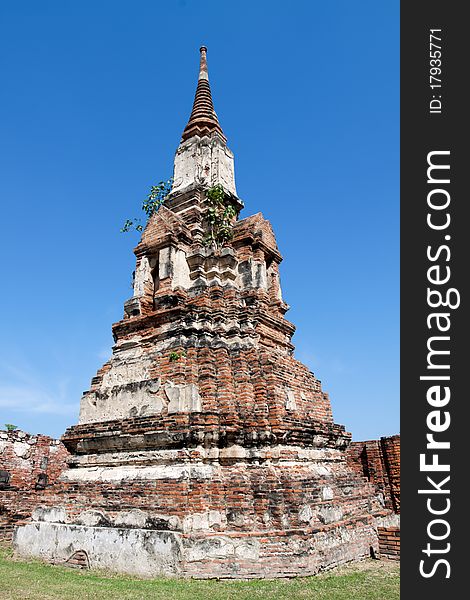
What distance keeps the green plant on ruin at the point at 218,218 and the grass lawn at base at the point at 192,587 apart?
6.99 metres

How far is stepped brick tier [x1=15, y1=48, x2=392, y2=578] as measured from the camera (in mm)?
7098

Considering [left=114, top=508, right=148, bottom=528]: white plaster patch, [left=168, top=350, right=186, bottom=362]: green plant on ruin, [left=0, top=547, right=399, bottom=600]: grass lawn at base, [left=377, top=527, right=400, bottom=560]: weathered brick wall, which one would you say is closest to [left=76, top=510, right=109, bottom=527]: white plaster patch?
[left=114, top=508, right=148, bottom=528]: white plaster patch

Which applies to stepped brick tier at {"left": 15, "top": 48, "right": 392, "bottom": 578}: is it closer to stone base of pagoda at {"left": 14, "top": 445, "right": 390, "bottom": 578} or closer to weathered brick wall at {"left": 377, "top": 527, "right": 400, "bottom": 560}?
stone base of pagoda at {"left": 14, "top": 445, "right": 390, "bottom": 578}

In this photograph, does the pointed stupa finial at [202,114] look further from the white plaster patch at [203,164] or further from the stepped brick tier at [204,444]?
the stepped brick tier at [204,444]

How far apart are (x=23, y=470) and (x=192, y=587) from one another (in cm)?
887

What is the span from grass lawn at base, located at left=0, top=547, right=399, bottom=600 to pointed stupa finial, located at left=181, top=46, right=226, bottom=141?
35.9ft

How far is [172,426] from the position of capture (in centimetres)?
812

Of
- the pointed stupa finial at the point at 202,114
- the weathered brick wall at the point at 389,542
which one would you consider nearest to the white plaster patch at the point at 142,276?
the pointed stupa finial at the point at 202,114

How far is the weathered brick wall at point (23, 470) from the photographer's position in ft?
38.5

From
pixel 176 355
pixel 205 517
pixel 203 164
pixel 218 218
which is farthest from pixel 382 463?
pixel 203 164

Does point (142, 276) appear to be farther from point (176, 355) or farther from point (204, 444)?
point (204, 444)

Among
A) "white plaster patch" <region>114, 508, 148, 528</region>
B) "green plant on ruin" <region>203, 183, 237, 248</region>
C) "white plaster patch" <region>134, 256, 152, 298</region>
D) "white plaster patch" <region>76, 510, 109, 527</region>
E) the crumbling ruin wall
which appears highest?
"green plant on ruin" <region>203, 183, 237, 248</region>

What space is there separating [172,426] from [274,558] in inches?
105

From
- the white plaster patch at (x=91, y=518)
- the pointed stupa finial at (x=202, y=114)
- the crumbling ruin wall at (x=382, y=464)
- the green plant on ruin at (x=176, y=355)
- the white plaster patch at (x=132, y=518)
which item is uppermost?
the pointed stupa finial at (x=202, y=114)
